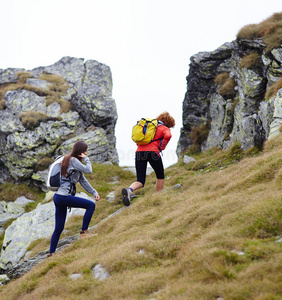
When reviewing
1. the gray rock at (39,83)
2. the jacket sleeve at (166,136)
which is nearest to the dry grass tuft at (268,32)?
the jacket sleeve at (166,136)

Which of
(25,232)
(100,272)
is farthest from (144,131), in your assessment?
(25,232)

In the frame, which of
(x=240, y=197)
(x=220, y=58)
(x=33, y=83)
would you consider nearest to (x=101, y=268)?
(x=240, y=197)

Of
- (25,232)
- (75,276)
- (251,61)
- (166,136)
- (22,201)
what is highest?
(251,61)

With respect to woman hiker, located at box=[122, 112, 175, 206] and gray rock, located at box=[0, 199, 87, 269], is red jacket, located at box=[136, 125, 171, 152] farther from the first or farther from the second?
gray rock, located at box=[0, 199, 87, 269]

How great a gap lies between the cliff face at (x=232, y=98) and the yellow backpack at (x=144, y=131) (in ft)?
20.3

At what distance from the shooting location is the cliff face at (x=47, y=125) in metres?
34.4

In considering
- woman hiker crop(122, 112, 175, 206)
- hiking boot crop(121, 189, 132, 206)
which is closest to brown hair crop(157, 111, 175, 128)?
woman hiker crop(122, 112, 175, 206)

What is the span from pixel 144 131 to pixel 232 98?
14983 millimetres

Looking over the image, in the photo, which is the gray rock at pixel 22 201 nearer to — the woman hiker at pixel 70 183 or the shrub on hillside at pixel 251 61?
the woman hiker at pixel 70 183

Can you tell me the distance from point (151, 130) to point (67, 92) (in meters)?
33.7

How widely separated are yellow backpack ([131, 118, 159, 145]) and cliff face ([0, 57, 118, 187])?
22.2m

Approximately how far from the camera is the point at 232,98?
2533cm

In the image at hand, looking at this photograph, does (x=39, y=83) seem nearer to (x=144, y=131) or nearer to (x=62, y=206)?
(x=144, y=131)

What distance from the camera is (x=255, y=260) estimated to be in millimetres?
6070
